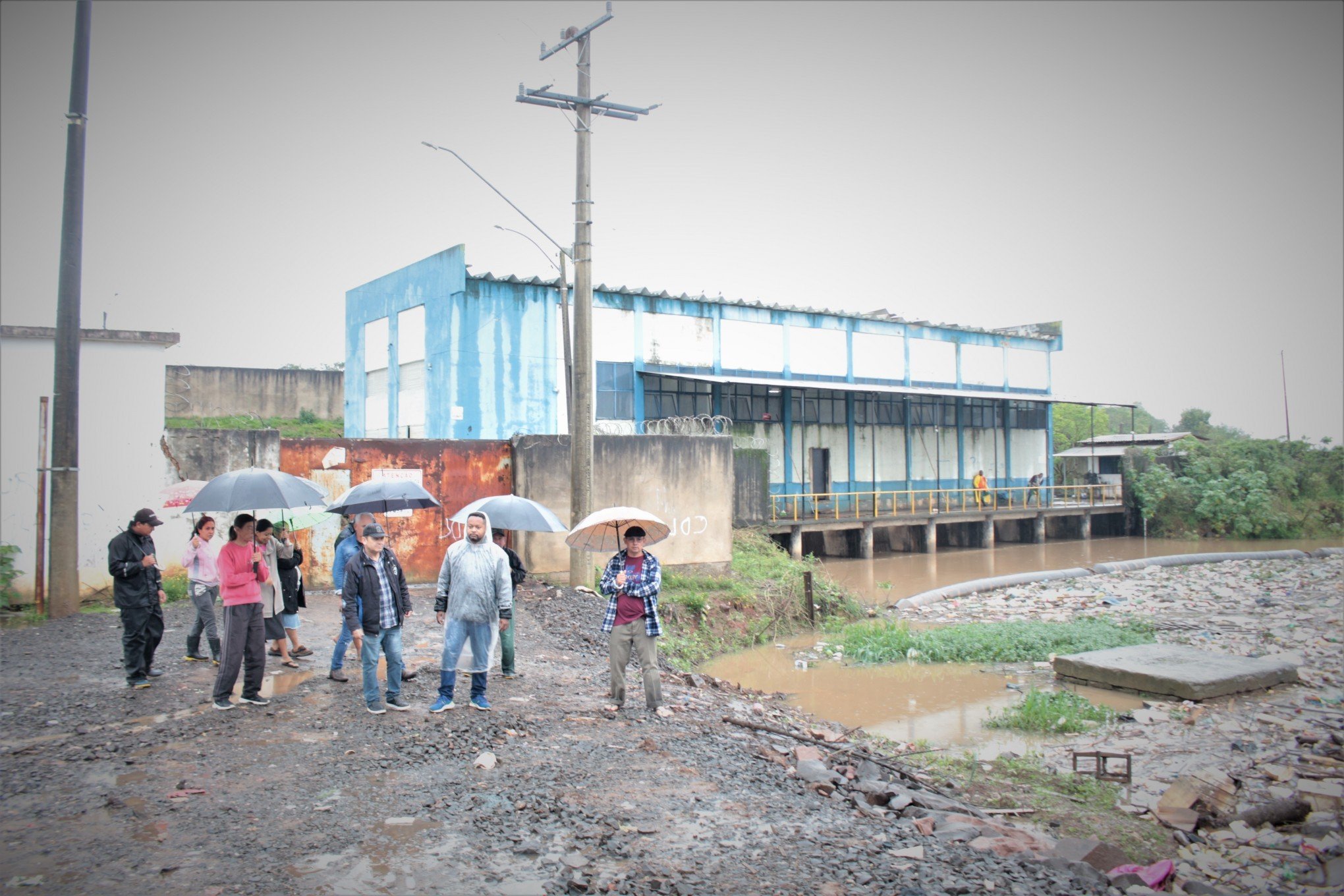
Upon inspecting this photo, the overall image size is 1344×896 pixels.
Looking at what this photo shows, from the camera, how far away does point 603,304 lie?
26969 mm

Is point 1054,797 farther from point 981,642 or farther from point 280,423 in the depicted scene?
point 280,423

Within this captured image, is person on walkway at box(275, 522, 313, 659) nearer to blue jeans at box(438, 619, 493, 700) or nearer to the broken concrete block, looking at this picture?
blue jeans at box(438, 619, 493, 700)

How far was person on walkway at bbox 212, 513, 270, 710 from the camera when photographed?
6.96 m

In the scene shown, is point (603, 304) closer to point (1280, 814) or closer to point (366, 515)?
point (366, 515)

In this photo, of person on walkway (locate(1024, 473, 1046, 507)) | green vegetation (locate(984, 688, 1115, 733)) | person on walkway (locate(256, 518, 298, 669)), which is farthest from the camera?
person on walkway (locate(1024, 473, 1046, 507))

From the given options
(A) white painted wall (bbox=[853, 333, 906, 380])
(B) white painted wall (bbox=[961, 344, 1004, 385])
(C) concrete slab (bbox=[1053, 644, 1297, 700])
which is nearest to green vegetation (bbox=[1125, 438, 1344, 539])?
(B) white painted wall (bbox=[961, 344, 1004, 385])

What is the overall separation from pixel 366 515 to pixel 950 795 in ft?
17.6

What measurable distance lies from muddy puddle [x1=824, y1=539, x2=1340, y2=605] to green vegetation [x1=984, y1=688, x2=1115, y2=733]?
8778 millimetres

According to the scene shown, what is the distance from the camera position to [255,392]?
128 ft

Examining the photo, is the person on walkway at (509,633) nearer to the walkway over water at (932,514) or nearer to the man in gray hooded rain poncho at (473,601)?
the man in gray hooded rain poncho at (473,601)

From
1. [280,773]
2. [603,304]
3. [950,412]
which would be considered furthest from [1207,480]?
[280,773]

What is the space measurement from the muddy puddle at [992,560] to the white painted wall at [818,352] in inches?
285

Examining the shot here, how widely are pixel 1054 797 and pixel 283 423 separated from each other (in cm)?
3804

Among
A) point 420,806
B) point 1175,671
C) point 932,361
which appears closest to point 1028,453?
point 932,361
